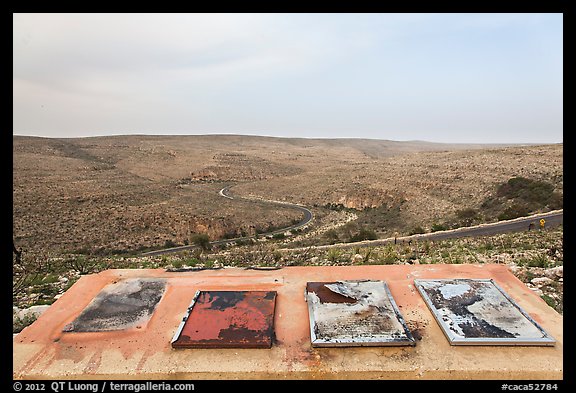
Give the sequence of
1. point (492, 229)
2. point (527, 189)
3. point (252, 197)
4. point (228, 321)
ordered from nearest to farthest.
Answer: point (228, 321), point (492, 229), point (527, 189), point (252, 197)

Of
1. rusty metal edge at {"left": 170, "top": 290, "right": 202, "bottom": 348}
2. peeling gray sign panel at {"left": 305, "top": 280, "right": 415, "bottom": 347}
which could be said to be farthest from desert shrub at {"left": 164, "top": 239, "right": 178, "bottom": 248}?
peeling gray sign panel at {"left": 305, "top": 280, "right": 415, "bottom": 347}

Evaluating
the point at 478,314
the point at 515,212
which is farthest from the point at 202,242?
the point at 478,314

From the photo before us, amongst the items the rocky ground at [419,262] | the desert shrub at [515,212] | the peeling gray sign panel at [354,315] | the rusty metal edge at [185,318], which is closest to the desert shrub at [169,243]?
the rocky ground at [419,262]

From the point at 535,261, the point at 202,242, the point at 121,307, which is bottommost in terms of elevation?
the point at 202,242

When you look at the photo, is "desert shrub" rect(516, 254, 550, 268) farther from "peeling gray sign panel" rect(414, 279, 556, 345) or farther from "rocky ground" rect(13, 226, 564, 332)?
"peeling gray sign panel" rect(414, 279, 556, 345)

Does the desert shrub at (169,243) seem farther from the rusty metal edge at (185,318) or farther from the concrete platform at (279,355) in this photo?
the rusty metal edge at (185,318)

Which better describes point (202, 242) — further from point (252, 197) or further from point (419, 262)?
point (252, 197)
